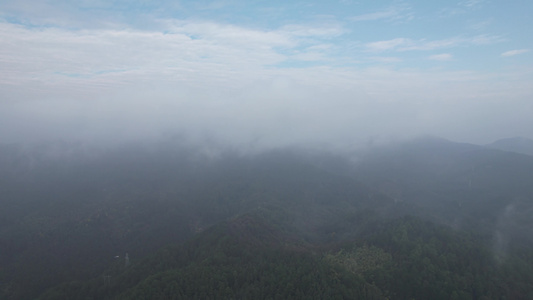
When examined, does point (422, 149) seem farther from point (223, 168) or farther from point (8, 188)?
point (8, 188)

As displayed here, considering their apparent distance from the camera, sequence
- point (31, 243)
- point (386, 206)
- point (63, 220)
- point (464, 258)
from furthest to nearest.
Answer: point (386, 206)
point (63, 220)
point (31, 243)
point (464, 258)

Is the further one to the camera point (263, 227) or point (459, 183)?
point (459, 183)

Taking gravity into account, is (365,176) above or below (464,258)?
below

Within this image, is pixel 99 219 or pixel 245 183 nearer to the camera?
pixel 99 219

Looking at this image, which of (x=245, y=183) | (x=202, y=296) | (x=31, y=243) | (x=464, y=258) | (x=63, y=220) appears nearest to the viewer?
(x=202, y=296)

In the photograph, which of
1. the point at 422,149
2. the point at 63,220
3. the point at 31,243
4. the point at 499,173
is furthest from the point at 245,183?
the point at 422,149

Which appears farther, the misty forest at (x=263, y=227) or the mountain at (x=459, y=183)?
the mountain at (x=459, y=183)

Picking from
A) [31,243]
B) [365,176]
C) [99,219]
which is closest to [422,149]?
[365,176]

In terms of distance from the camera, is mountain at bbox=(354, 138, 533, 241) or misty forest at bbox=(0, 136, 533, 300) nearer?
misty forest at bbox=(0, 136, 533, 300)
